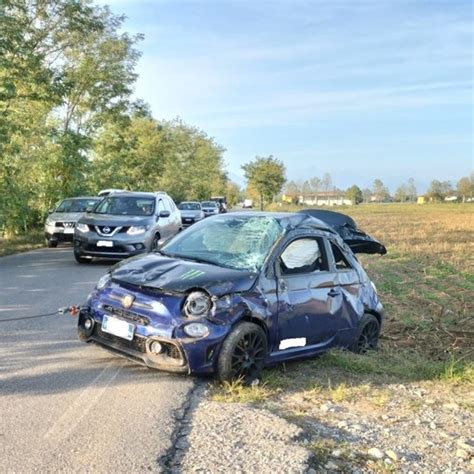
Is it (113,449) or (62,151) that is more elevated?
(62,151)

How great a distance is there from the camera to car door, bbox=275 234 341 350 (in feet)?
18.5

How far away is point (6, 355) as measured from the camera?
18.8 ft

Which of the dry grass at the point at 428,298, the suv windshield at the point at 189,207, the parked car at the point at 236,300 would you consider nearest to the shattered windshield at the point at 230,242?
the parked car at the point at 236,300

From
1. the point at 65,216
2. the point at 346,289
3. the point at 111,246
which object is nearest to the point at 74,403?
the point at 346,289

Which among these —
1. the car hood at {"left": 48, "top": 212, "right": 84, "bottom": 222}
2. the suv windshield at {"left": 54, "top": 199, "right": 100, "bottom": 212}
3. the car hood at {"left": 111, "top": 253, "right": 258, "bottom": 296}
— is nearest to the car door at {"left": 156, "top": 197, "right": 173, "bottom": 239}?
the car hood at {"left": 48, "top": 212, "right": 84, "bottom": 222}

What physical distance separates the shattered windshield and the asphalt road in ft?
4.15

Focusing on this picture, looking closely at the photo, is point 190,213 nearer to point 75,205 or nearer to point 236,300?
point 75,205

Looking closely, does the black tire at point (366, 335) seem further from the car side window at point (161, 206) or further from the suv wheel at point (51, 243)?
the suv wheel at point (51, 243)

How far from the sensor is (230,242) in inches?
242

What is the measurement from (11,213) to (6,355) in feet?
39.4

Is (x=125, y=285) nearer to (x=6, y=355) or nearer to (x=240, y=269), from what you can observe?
(x=240, y=269)

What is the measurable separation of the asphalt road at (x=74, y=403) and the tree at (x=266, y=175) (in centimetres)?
6931

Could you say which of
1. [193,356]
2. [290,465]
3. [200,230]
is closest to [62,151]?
[200,230]

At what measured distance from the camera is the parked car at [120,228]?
1266 centimetres
